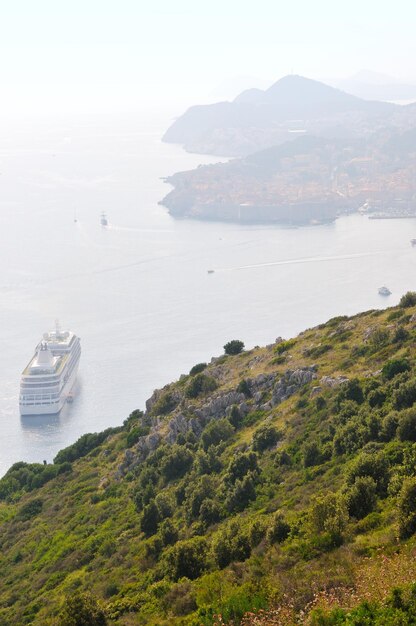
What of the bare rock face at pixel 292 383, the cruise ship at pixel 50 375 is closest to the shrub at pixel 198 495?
the bare rock face at pixel 292 383

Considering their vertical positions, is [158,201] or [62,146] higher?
[62,146]

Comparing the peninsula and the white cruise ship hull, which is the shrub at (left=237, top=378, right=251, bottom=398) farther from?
the peninsula

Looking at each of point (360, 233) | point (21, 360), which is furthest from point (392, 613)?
point (360, 233)

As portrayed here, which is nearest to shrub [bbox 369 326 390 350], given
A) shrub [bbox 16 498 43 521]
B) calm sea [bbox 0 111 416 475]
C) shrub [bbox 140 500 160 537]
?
shrub [bbox 140 500 160 537]

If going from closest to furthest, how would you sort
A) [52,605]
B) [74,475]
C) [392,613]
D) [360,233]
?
[392,613]
[52,605]
[74,475]
[360,233]

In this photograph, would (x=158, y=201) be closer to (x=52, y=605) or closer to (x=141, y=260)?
(x=141, y=260)

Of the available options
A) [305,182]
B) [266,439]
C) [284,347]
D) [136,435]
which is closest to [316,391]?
[266,439]

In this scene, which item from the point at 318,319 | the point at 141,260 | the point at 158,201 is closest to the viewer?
the point at 318,319
